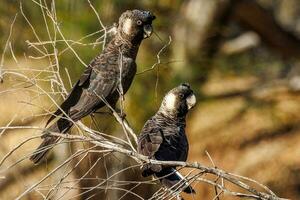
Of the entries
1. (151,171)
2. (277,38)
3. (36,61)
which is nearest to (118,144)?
(151,171)

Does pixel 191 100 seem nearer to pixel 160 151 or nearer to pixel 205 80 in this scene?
pixel 160 151

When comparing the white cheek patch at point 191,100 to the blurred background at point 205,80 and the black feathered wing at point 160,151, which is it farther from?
the blurred background at point 205,80

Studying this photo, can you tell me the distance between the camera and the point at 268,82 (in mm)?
9453

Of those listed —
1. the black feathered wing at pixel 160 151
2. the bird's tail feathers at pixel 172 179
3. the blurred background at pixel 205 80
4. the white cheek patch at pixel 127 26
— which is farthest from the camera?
the blurred background at pixel 205 80

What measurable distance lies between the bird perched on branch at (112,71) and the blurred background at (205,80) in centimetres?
129

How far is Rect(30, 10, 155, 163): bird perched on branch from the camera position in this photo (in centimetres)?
464

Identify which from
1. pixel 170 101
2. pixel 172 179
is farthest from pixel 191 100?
pixel 172 179

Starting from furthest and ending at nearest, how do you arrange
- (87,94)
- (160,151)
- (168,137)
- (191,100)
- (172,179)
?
(87,94)
(191,100)
(168,137)
(160,151)
(172,179)

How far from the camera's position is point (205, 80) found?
7965mm

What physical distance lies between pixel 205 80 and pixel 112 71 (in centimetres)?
326

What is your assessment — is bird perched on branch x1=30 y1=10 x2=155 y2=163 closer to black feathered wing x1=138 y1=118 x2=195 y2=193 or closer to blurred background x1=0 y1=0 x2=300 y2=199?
black feathered wing x1=138 y1=118 x2=195 y2=193

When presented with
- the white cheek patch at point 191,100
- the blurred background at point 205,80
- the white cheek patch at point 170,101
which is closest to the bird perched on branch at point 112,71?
the white cheek patch at point 170,101

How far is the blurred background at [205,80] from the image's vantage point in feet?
22.3

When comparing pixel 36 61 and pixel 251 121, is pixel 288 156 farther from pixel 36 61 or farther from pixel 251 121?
pixel 36 61
